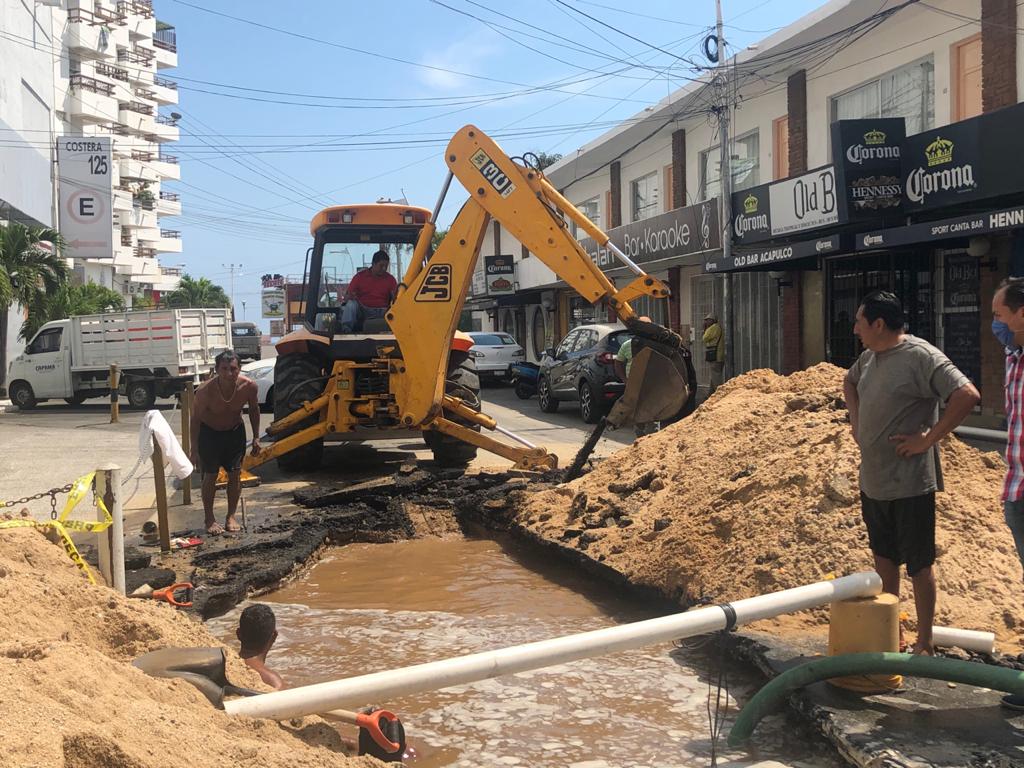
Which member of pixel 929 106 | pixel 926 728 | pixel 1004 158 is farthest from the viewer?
pixel 929 106

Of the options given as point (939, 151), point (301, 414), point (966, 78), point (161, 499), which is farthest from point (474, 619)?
point (966, 78)

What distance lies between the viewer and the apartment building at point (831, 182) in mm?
13789

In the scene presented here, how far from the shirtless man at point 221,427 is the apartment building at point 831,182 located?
32.4 ft

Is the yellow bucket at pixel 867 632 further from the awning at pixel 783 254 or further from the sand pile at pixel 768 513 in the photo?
the awning at pixel 783 254

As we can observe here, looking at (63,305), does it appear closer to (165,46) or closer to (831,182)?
(831,182)

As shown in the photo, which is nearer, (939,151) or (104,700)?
(104,700)

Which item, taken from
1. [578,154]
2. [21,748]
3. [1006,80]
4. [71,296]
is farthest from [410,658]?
[71,296]

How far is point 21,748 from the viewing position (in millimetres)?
2219

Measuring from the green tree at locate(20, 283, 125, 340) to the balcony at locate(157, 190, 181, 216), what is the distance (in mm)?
48970

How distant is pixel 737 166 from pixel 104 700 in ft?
68.4

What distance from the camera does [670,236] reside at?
2209 cm

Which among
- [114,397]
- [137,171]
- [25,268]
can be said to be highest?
[137,171]

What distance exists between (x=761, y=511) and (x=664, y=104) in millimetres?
18710

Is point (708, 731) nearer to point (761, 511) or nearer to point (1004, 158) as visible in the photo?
point (761, 511)
